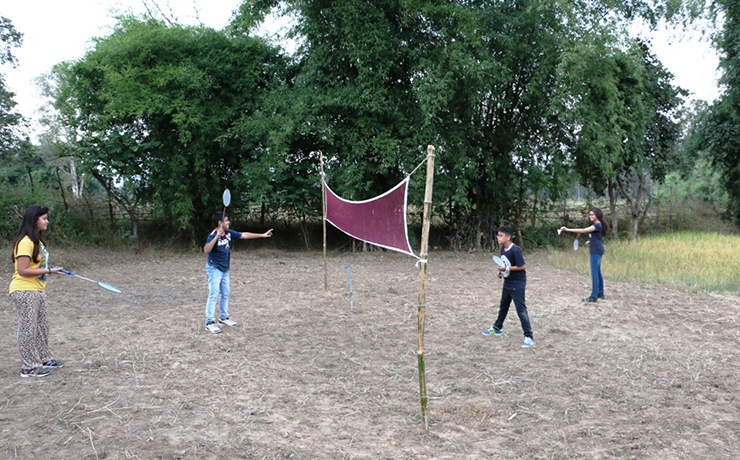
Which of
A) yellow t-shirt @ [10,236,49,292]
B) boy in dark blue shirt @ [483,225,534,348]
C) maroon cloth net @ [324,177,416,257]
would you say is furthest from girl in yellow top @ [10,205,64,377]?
boy in dark blue shirt @ [483,225,534,348]

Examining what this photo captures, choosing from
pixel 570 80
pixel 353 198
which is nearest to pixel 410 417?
pixel 353 198

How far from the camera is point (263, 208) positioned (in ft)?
50.0

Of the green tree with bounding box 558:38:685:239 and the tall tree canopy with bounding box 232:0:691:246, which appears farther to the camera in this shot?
the green tree with bounding box 558:38:685:239

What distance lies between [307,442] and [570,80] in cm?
1102

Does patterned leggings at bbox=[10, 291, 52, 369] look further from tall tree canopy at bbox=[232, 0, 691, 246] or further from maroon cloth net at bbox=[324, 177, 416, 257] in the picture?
tall tree canopy at bbox=[232, 0, 691, 246]

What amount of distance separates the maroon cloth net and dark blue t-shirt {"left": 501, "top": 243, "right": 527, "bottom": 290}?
4.82 feet

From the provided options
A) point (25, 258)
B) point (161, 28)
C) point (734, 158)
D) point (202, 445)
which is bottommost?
point (202, 445)

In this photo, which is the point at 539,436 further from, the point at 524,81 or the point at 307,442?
the point at 524,81

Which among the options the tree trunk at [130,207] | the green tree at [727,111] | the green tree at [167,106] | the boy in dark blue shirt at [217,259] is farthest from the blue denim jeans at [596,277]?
the green tree at [727,111]

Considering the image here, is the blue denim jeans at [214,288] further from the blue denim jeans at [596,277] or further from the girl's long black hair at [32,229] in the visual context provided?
the blue denim jeans at [596,277]

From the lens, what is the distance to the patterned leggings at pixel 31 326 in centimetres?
475

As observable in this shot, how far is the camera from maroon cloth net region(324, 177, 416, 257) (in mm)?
4594

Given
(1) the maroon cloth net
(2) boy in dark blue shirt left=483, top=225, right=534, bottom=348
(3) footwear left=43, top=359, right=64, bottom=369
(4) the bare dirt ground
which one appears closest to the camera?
(4) the bare dirt ground

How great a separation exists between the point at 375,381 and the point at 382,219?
1.53 meters
